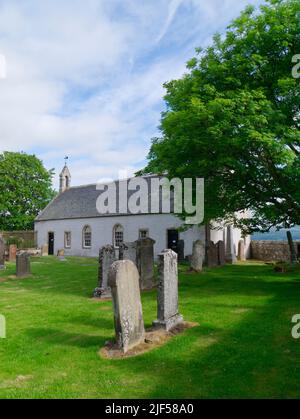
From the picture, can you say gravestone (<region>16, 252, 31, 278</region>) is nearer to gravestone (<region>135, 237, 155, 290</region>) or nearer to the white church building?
gravestone (<region>135, 237, 155, 290</region>)

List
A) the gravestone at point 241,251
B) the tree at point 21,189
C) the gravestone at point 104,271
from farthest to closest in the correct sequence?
the tree at point 21,189
the gravestone at point 241,251
the gravestone at point 104,271

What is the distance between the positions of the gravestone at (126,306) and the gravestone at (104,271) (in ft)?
19.0

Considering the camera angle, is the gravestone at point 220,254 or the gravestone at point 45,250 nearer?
the gravestone at point 220,254

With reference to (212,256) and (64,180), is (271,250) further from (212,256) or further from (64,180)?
(64,180)

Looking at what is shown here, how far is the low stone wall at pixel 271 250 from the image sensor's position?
29.9m

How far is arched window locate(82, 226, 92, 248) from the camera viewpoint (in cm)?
3646

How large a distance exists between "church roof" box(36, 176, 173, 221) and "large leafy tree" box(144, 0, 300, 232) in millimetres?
19001

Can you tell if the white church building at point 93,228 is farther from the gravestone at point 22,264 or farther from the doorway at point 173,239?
the gravestone at point 22,264

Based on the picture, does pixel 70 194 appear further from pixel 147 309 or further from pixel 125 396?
pixel 125 396

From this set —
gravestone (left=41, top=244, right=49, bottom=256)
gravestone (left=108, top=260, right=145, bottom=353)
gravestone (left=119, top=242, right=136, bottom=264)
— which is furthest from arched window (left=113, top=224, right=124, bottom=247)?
gravestone (left=108, top=260, right=145, bottom=353)

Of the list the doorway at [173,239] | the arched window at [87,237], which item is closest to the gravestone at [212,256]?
the doorway at [173,239]

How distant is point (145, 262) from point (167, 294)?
6347 mm
